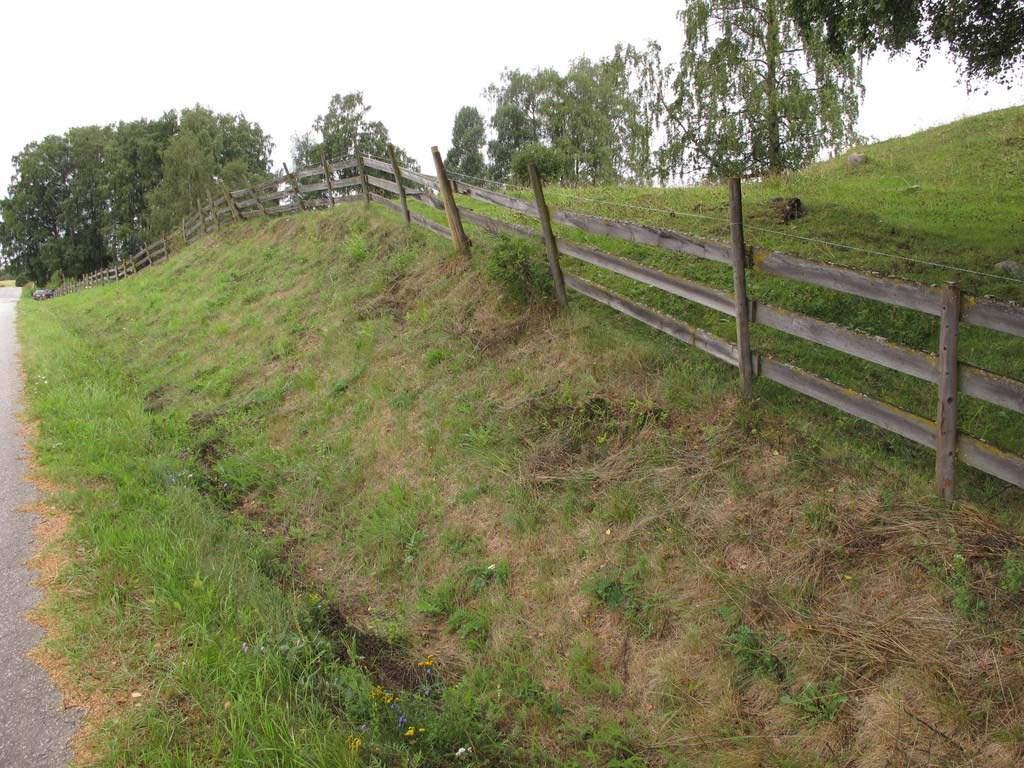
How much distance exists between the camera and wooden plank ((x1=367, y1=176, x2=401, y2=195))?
11769 mm

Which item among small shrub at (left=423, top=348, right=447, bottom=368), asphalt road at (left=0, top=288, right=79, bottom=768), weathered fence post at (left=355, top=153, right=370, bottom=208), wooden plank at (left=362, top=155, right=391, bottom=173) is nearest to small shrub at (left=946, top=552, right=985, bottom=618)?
asphalt road at (left=0, top=288, right=79, bottom=768)


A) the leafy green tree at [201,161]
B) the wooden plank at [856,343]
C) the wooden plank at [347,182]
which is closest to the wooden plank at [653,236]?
the wooden plank at [856,343]

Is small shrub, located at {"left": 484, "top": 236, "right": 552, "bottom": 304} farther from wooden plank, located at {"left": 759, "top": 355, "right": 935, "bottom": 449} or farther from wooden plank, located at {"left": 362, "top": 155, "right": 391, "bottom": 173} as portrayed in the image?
wooden plank, located at {"left": 362, "top": 155, "right": 391, "bottom": 173}

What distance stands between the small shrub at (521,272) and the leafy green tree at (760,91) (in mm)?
12458

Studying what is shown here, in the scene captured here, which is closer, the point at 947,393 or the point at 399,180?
the point at 947,393

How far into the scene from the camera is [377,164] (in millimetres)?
12570

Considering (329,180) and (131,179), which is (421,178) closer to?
(329,180)

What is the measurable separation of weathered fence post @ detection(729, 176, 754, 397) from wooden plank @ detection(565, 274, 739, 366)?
12cm

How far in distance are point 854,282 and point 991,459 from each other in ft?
4.23

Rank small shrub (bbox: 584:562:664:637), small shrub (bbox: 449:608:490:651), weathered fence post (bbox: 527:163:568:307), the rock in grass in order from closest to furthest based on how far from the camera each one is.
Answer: small shrub (bbox: 584:562:664:637) < small shrub (bbox: 449:608:490:651) < the rock in grass < weathered fence post (bbox: 527:163:568:307)

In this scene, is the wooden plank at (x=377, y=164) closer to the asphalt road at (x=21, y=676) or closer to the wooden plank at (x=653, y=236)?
the wooden plank at (x=653, y=236)

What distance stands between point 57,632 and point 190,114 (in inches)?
2474

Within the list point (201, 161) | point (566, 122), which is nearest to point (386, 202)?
point (566, 122)

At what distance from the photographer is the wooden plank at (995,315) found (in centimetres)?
336
